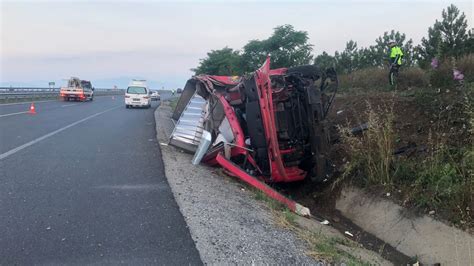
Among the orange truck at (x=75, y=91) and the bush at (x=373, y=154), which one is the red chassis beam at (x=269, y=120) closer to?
the bush at (x=373, y=154)

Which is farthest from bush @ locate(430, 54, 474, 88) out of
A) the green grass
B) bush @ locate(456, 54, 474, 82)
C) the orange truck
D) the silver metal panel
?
the orange truck

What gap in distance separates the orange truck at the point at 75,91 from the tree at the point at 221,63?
1072 cm

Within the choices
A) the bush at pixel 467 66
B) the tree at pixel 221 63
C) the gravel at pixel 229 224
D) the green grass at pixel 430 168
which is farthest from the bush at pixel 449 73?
the tree at pixel 221 63

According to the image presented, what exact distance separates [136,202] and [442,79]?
9329 mm

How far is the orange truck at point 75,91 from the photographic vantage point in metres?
37.9

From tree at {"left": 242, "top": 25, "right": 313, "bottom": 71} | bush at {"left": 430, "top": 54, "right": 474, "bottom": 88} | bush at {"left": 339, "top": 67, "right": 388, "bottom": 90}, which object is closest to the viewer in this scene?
bush at {"left": 430, "top": 54, "right": 474, "bottom": 88}

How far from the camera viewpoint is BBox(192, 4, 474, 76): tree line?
18828mm

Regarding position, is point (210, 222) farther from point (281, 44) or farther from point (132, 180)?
point (281, 44)

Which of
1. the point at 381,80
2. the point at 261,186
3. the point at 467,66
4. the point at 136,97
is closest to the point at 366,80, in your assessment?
the point at 381,80

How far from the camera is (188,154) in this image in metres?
10.1

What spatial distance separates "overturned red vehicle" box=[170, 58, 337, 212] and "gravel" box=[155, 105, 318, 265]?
0.64 m

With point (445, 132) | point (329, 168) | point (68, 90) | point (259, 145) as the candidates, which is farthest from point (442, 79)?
point (68, 90)

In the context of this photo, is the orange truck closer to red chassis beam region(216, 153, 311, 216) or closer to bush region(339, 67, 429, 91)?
bush region(339, 67, 429, 91)

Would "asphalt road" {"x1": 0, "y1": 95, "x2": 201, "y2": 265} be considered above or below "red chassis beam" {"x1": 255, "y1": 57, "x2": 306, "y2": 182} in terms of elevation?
below
